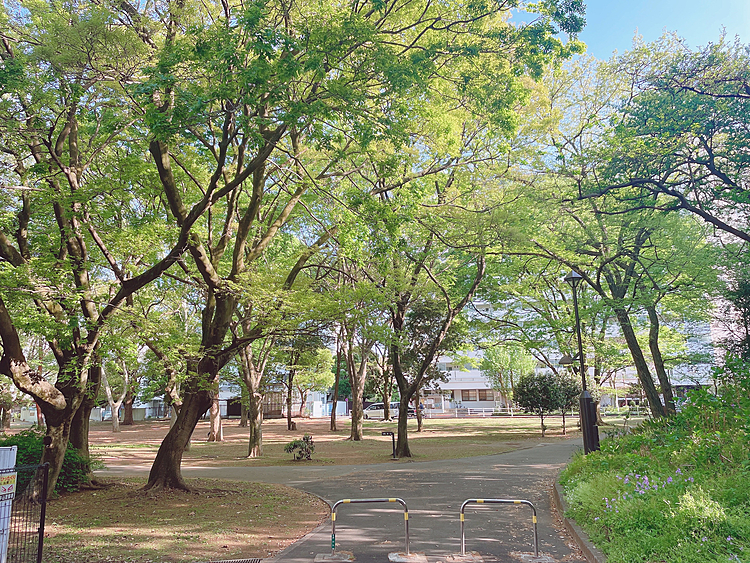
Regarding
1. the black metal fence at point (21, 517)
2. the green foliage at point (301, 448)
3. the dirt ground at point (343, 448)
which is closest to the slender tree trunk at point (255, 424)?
the dirt ground at point (343, 448)

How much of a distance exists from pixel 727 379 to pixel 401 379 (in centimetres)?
1264

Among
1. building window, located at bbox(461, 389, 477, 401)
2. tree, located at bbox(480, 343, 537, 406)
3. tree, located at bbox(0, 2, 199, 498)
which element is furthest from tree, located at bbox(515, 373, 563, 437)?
building window, located at bbox(461, 389, 477, 401)

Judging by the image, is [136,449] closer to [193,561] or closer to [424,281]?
[424,281]

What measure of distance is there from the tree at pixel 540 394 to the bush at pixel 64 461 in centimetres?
2447

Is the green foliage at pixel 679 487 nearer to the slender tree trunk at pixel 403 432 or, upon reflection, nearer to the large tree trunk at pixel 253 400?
the slender tree trunk at pixel 403 432

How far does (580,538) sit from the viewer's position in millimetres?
7152

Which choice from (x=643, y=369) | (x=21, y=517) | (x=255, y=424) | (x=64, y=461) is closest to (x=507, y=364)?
(x=255, y=424)

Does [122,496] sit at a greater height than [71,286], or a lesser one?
lesser

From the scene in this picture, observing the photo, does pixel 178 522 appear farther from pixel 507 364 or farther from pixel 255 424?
pixel 507 364

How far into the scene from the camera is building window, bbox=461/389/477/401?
71250mm

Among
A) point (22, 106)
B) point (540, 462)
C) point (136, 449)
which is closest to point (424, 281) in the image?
point (540, 462)

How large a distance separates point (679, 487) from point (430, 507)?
189 inches

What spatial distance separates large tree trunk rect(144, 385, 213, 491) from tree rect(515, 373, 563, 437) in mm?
23067

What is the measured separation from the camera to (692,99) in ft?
40.5
